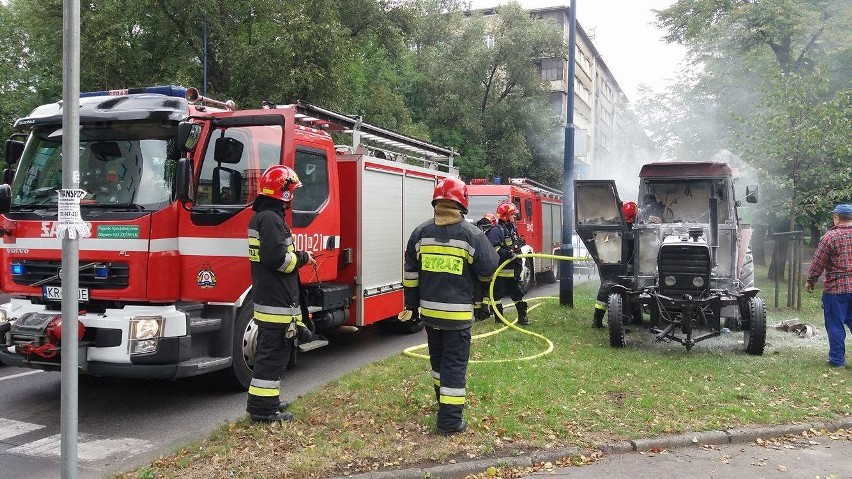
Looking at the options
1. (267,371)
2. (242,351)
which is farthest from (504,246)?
(267,371)

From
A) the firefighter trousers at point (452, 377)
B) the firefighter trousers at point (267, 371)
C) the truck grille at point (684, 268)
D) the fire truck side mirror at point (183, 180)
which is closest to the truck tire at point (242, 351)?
the firefighter trousers at point (267, 371)

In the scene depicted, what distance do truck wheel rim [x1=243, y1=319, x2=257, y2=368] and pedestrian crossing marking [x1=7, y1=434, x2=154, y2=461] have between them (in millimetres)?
1431

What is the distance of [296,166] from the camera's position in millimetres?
7055

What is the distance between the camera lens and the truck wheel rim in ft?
21.4

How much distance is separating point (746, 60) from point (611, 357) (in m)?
18.7

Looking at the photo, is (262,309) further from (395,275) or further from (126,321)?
(395,275)

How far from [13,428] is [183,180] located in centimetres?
253

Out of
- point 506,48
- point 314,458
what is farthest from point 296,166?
point 506,48

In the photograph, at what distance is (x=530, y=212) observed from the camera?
17.9 metres

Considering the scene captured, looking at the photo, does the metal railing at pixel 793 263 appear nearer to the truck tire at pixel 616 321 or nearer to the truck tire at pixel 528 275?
the truck tire at pixel 528 275

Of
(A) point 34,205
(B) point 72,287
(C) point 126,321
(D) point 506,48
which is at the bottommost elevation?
(C) point 126,321

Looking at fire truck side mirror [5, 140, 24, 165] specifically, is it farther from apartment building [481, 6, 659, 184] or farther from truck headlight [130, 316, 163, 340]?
apartment building [481, 6, 659, 184]

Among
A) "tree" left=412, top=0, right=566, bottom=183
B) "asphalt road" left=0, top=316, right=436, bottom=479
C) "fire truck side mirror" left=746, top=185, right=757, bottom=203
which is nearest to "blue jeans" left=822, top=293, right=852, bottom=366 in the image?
"fire truck side mirror" left=746, top=185, right=757, bottom=203

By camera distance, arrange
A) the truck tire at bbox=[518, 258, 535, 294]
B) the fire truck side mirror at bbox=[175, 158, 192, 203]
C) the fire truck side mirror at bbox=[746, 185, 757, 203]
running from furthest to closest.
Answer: the truck tire at bbox=[518, 258, 535, 294], the fire truck side mirror at bbox=[746, 185, 757, 203], the fire truck side mirror at bbox=[175, 158, 192, 203]
